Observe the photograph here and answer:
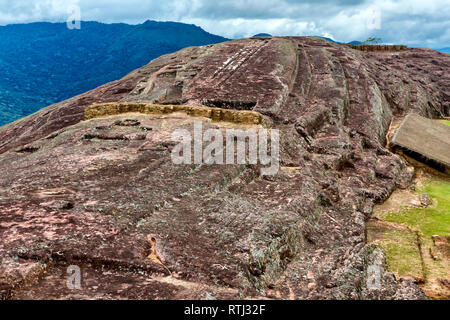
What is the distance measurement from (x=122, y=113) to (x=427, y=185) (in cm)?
928

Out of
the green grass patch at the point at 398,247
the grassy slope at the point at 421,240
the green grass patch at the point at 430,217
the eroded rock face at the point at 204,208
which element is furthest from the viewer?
the green grass patch at the point at 430,217

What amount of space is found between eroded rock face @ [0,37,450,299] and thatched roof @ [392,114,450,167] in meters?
0.76

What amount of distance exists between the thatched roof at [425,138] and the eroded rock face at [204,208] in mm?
763

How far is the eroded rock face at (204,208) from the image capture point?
432 centimetres

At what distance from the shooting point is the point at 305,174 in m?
8.19

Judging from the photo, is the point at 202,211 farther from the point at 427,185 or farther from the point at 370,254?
the point at 427,185

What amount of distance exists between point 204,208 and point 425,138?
1045cm

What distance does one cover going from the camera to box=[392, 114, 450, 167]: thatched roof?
475 inches

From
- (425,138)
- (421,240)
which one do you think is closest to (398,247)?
(421,240)

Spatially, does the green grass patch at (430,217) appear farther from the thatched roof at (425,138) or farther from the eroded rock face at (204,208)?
the thatched roof at (425,138)

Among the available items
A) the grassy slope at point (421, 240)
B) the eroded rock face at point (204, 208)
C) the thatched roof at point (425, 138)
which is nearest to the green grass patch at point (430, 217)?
Result: the grassy slope at point (421, 240)

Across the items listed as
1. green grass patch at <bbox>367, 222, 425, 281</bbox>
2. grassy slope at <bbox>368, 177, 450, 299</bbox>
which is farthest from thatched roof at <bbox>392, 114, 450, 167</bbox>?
green grass patch at <bbox>367, 222, 425, 281</bbox>

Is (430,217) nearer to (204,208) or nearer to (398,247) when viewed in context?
(398,247)

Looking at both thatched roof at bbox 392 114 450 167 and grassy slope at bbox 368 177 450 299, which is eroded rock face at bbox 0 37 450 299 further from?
thatched roof at bbox 392 114 450 167
